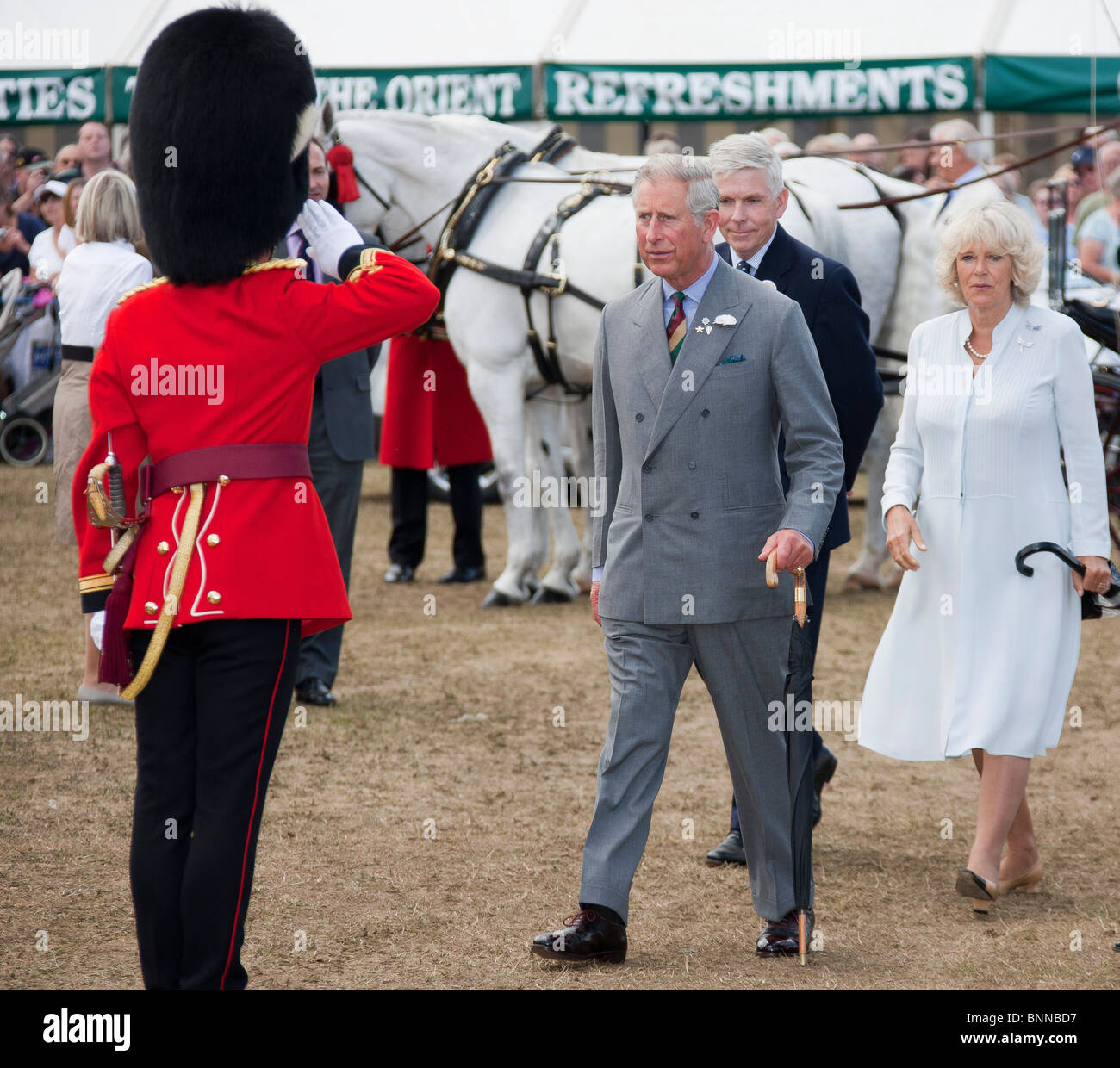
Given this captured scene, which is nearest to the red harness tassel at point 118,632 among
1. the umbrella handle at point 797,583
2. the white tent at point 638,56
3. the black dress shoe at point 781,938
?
the umbrella handle at point 797,583

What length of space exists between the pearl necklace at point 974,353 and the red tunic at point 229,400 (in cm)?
187

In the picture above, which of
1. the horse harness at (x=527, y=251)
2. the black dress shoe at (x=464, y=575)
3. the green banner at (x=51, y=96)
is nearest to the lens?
Answer: the horse harness at (x=527, y=251)

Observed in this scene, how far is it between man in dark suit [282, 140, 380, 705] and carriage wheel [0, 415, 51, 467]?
664cm

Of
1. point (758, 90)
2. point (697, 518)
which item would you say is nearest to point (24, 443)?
point (758, 90)

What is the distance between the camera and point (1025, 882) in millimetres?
4375

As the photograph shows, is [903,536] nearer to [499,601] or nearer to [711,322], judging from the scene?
[711,322]

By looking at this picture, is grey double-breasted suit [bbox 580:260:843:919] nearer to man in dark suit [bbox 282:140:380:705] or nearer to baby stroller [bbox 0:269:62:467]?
man in dark suit [bbox 282:140:380:705]

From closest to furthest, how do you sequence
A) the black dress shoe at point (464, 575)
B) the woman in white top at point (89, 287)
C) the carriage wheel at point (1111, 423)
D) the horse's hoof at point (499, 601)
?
the woman in white top at point (89, 287) → the carriage wheel at point (1111, 423) → the horse's hoof at point (499, 601) → the black dress shoe at point (464, 575)

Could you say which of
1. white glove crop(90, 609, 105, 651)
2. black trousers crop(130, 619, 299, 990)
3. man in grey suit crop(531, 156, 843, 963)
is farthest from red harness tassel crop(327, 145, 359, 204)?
black trousers crop(130, 619, 299, 990)

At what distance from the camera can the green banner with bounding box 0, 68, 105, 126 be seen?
13031mm

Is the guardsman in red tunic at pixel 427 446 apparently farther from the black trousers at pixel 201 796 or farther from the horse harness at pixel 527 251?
the black trousers at pixel 201 796

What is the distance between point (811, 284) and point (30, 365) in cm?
996

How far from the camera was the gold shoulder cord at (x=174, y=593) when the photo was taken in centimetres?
292
